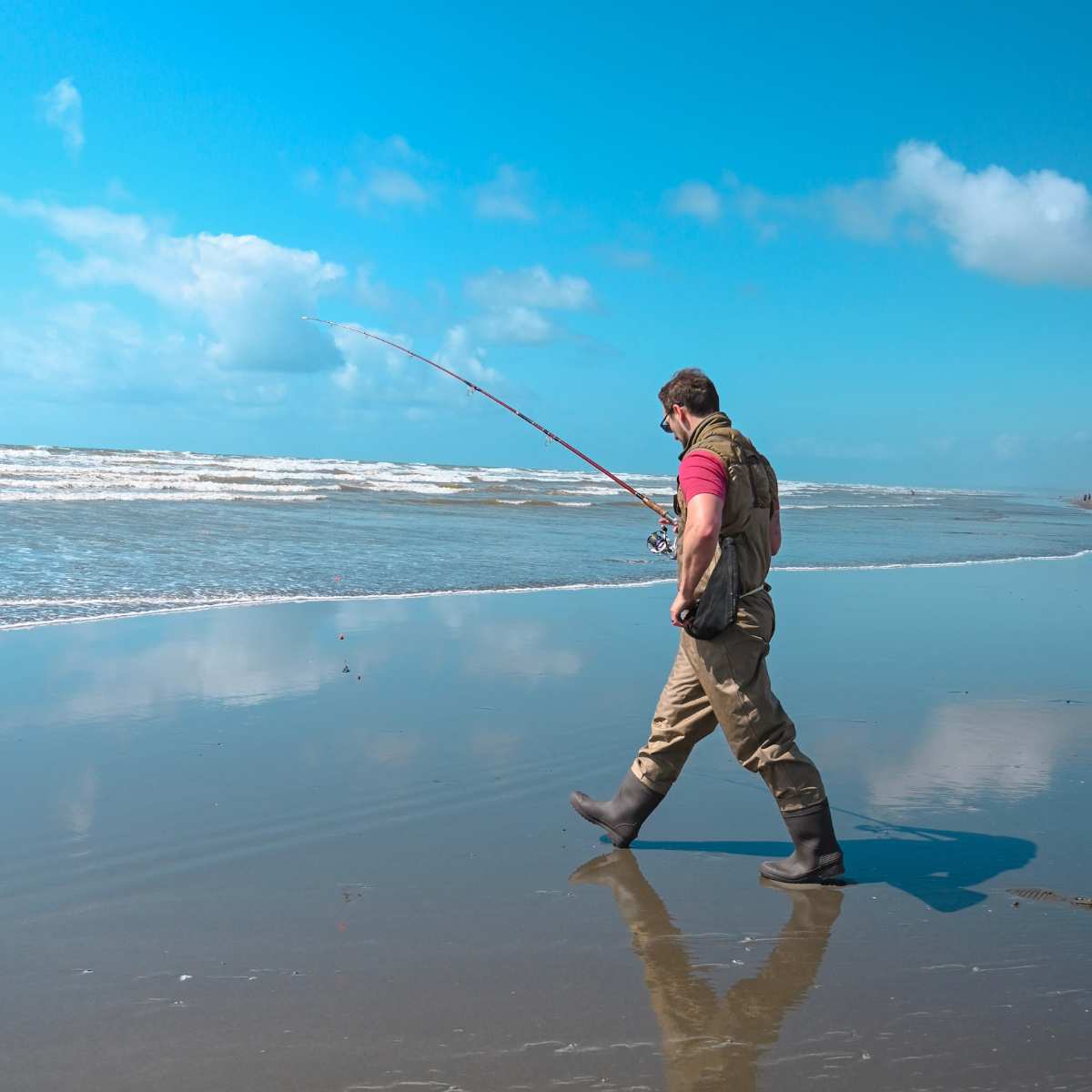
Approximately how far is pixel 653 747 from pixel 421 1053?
5.46 ft

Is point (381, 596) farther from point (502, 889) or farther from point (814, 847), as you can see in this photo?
point (814, 847)

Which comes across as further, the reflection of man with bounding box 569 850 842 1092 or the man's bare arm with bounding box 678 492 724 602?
the man's bare arm with bounding box 678 492 724 602

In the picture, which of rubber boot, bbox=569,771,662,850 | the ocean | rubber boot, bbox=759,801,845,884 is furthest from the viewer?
the ocean

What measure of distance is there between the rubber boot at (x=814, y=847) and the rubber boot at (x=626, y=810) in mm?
523

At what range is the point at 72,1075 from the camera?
245 centimetres

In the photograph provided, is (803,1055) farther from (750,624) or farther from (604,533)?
(604,533)

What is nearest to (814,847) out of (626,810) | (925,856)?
(925,856)

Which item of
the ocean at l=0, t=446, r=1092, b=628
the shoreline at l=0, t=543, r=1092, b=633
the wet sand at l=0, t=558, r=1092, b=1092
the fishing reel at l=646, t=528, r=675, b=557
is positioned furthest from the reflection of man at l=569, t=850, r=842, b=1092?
the ocean at l=0, t=446, r=1092, b=628

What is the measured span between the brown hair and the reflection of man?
63.4 inches

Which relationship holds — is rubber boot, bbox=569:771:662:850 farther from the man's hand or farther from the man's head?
the man's head

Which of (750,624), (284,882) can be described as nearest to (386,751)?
(284,882)

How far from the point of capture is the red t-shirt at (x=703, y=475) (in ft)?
11.6

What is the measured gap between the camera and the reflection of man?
256cm

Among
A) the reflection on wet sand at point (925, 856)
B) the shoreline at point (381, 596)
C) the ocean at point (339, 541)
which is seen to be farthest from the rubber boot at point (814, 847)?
the ocean at point (339, 541)
